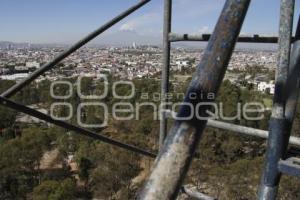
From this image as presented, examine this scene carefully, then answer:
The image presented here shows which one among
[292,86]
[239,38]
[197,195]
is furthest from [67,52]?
[292,86]

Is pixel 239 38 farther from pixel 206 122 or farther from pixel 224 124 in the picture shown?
pixel 206 122

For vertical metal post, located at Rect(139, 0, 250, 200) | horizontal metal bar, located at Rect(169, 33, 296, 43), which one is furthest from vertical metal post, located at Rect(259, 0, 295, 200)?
horizontal metal bar, located at Rect(169, 33, 296, 43)

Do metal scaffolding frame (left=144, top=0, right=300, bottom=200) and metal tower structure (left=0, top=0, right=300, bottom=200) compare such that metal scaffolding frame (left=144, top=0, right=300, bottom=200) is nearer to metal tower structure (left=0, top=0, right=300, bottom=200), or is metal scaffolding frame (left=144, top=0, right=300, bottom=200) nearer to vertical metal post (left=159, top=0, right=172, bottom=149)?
metal tower structure (left=0, top=0, right=300, bottom=200)

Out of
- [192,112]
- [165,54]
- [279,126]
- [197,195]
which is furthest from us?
[165,54]

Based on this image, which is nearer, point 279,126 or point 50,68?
point 279,126

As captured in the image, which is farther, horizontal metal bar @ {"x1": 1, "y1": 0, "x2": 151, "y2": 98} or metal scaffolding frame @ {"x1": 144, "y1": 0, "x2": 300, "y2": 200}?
horizontal metal bar @ {"x1": 1, "y1": 0, "x2": 151, "y2": 98}

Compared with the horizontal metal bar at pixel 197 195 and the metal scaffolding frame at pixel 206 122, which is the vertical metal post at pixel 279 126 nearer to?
the metal scaffolding frame at pixel 206 122

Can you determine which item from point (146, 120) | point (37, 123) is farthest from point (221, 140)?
point (37, 123)
